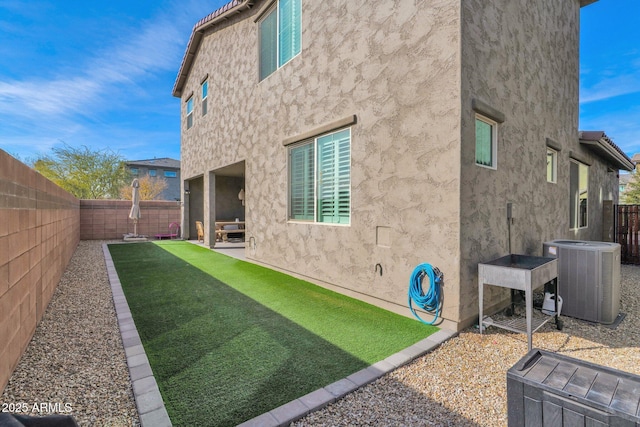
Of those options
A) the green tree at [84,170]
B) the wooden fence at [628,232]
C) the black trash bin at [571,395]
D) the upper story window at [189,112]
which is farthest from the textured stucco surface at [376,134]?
the green tree at [84,170]

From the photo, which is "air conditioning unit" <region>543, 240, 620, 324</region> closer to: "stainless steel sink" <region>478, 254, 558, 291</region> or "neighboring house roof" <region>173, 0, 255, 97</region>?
"stainless steel sink" <region>478, 254, 558, 291</region>

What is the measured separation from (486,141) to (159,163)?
38562 millimetres

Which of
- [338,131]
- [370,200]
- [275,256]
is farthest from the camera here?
[275,256]

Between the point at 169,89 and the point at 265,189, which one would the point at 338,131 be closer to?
the point at 265,189

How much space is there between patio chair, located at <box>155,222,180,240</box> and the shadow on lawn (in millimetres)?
10441

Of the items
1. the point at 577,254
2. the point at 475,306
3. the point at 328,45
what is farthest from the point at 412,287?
the point at 328,45

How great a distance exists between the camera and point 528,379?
1.53 m

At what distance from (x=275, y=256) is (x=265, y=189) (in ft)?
5.74

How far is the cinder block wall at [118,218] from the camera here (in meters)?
13.5

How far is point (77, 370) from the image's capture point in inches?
105

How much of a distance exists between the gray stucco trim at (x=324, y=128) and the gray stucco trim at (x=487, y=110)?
1802 mm

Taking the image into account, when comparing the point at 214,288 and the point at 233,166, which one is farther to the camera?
the point at 233,166

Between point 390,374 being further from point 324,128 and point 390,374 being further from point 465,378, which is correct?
point 324,128

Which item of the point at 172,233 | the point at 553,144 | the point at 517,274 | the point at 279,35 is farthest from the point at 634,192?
the point at 172,233
